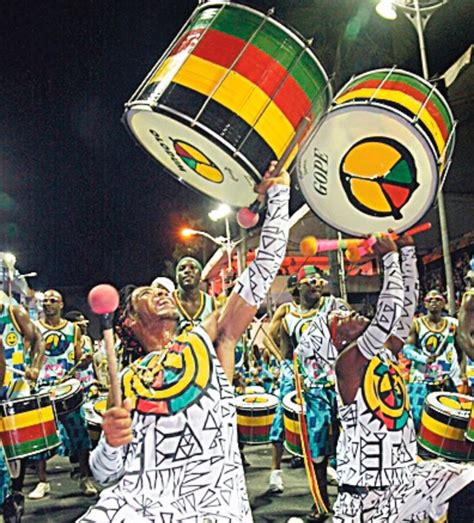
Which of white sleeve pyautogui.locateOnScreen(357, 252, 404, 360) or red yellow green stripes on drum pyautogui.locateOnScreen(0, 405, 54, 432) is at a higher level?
white sleeve pyautogui.locateOnScreen(357, 252, 404, 360)

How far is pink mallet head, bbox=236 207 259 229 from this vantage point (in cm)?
252

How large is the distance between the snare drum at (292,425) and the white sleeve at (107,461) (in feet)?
9.00

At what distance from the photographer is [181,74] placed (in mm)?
2402

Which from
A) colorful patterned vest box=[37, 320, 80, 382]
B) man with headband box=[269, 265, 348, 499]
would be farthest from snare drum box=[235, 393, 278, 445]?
colorful patterned vest box=[37, 320, 80, 382]

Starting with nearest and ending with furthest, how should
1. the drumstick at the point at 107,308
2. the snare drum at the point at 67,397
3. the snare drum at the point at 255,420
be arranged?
the drumstick at the point at 107,308, the snare drum at the point at 67,397, the snare drum at the point at 255,420

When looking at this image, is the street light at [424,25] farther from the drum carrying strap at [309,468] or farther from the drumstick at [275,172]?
the drumstick at [275,172]

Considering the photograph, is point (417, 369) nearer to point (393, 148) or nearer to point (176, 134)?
Result: point (393, 148)

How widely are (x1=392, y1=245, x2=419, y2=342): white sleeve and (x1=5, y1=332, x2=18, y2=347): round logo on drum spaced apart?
315 cm

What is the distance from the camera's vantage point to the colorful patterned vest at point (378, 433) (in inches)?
139

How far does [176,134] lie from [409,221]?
1272mm

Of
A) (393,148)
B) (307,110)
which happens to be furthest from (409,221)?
(307,110)

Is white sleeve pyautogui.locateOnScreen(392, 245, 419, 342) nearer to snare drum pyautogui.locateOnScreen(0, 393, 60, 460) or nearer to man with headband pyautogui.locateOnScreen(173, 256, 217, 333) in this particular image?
man with headband pyautogui.locateOnScreen(173, 256, 217, 333)

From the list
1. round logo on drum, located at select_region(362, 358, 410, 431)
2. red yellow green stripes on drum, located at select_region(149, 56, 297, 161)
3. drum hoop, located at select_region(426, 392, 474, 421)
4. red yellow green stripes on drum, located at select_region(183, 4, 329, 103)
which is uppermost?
red yellow green stripes on drum, located at select_region(183, 4, 329, 103)

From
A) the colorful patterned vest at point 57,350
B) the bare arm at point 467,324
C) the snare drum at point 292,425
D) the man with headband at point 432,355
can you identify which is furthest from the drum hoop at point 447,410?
the colorful patterned vest at point 57,350
